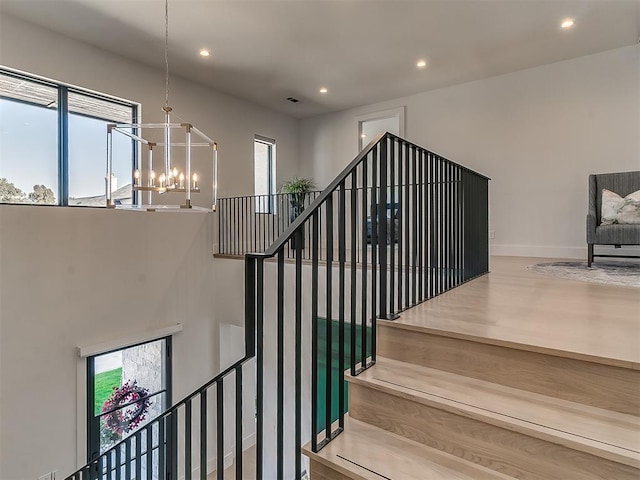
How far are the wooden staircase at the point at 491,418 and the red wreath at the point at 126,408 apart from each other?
14.7ft

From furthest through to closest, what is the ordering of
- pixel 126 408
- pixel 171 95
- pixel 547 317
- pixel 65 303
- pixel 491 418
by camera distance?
pixel 171 95 < pixel 126 408 < pixel 65 303 < pixel 547 317 < pixel 491 418

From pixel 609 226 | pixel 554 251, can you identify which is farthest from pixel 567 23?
pixel 554 251

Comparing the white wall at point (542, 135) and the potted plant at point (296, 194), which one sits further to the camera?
the potted plant at point (296, 194)

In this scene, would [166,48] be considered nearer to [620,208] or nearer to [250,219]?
[250,219]

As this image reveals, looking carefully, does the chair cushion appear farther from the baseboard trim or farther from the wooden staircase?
the wooden staircase

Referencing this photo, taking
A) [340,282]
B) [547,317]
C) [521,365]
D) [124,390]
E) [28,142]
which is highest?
[28,142]

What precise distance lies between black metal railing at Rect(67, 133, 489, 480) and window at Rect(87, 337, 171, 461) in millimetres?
528

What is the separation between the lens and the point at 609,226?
13.0 ft

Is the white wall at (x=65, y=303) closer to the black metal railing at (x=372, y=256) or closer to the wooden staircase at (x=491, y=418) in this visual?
the black metal railing at (x=372, y=256)

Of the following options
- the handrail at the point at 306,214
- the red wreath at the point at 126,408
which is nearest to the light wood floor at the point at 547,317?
the handrail at the point at 306,214

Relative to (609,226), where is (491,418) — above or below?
below

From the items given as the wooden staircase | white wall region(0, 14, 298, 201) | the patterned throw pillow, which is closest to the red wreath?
white wall region(0, 14, 298, 201)

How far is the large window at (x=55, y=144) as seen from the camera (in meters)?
4.07

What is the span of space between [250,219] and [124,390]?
330 centimetres
